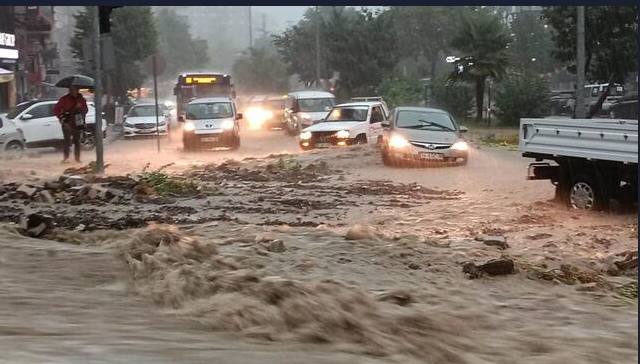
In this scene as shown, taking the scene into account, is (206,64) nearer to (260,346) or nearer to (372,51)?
(372,51)

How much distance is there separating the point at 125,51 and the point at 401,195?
4013 cm

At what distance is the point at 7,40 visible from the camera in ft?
120

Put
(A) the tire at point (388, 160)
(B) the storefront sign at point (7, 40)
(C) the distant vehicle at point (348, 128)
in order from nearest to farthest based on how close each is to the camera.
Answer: (A) the tire at point (388, 160) → (C) the distant vehicle at point (348, 128) → (B) the storefront sign at point (7, 40)

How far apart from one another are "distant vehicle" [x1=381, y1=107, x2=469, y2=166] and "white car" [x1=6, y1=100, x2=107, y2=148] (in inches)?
431

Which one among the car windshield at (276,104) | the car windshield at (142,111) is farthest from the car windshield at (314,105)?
the car windshield at (276,104)

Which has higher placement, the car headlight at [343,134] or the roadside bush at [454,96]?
the roadside bush at [454,96]

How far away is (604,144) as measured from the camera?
1173 cm

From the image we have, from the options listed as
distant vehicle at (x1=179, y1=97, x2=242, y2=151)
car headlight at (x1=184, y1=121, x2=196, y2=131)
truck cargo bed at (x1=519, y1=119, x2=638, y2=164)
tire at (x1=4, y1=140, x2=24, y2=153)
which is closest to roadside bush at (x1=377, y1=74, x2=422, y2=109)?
distant vehicle at (x1=179, y1=97, x2=242, y2=151)

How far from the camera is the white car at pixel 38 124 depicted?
87.9 ft

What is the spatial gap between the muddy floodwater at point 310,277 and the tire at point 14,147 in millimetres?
10386

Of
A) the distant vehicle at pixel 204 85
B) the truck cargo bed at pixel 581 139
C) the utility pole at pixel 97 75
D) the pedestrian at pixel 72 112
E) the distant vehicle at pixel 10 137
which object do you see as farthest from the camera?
the distant vehicle at pixel 204 85

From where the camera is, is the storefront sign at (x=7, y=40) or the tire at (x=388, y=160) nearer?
the tire at (x=388, y=160)

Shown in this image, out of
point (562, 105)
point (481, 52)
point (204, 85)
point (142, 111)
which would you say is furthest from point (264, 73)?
point (142, 111)

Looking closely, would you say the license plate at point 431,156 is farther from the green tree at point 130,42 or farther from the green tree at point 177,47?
the green tree at point 177,47
